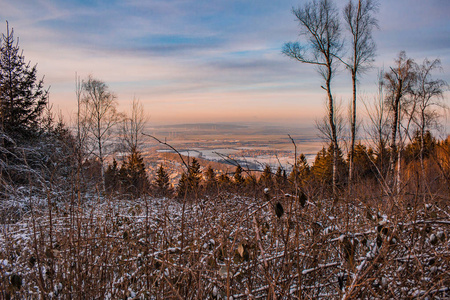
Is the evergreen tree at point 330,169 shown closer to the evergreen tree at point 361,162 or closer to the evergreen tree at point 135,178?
the evergreen tree at point 361,162

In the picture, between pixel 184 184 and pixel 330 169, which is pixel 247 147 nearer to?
pixel 184 184

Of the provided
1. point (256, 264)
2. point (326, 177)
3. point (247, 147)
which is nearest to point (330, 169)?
point (247, 147)

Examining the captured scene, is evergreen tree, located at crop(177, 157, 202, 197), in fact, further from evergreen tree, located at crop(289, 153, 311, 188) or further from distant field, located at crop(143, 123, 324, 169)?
evergreen tree, located at crop(289, 153, 311, 188)

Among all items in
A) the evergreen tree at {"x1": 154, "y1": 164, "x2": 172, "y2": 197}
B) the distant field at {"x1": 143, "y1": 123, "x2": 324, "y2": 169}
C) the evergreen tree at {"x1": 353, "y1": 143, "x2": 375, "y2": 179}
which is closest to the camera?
the distant field at {"x1": 143, "y1": 123, "x2": 324, "y2": 169}

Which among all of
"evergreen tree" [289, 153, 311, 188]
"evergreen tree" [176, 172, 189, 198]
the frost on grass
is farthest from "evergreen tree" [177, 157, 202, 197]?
"evergreen tree" [289, 153, 311, 188]

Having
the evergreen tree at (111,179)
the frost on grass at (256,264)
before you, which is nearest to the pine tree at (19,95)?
the evergreen tree at (111,179)

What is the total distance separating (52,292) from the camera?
1.76 metres

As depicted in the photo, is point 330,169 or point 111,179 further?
point 111,179

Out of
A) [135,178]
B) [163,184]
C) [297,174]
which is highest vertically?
[297,174]

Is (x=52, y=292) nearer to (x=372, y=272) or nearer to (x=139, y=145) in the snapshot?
(x=372, y=272)

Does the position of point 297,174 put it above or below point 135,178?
above

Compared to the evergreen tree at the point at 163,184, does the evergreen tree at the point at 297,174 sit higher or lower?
higher

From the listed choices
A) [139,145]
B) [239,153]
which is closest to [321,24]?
[239,153]

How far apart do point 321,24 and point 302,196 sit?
10.7 metres
